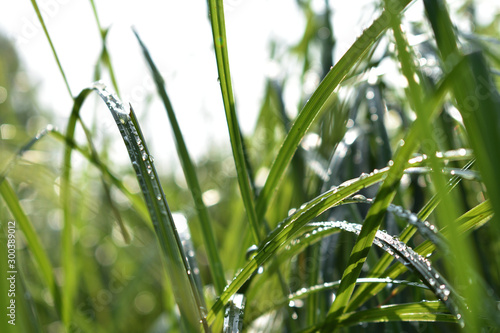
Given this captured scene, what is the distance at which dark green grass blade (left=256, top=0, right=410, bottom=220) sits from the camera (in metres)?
0.29

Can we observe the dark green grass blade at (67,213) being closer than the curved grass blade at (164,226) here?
No

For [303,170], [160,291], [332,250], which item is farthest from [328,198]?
[160,291]

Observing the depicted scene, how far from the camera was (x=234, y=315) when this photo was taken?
349 millimetres

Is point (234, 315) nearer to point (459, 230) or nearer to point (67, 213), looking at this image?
point (459, 230)

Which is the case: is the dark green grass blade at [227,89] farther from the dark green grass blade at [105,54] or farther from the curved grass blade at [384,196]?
the dark green grass blade at [105,54]

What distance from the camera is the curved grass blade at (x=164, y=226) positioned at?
32 cm

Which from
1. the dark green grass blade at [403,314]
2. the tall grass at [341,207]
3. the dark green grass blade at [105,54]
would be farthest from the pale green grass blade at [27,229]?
the dark green grass blade at [403,314]

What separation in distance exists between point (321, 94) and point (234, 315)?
0.20 metres

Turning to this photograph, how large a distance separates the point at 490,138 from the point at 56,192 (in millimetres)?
931

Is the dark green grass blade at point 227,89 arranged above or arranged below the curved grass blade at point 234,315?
above

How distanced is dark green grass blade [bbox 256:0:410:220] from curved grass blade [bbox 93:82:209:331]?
0.12 meters

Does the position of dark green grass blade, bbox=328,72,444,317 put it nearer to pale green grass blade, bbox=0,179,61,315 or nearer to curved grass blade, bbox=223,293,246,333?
curved grass blade, bbox=223,293,246,333

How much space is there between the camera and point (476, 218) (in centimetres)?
32

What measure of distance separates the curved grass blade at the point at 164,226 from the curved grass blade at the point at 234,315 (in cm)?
2
